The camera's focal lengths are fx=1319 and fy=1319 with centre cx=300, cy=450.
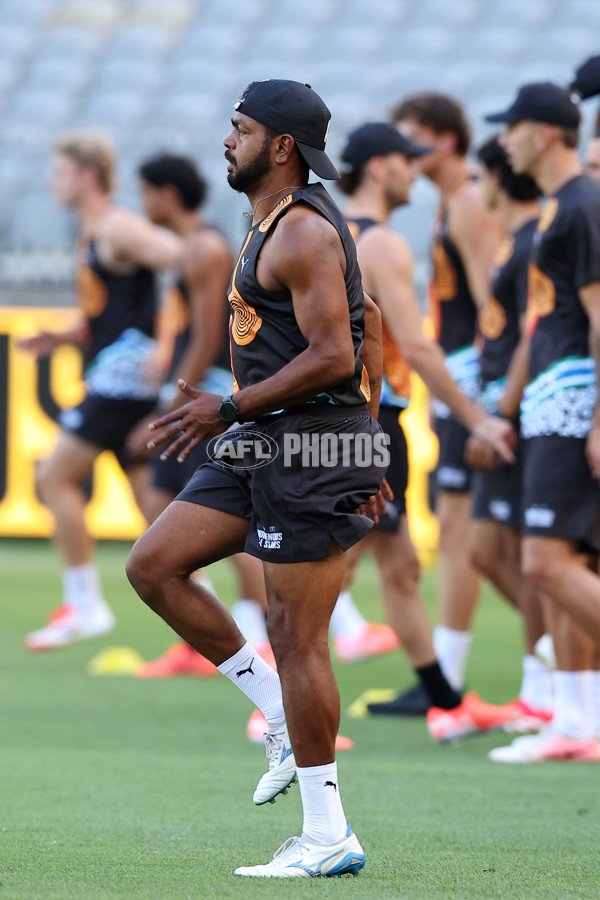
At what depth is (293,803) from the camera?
14.7 feet

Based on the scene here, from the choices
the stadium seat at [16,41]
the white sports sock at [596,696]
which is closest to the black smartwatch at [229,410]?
the white sports sock at [596,696]

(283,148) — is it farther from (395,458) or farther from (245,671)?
(395,458)

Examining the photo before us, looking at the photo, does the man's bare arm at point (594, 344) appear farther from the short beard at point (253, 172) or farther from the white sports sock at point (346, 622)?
the white sports sock at point (346, 622)

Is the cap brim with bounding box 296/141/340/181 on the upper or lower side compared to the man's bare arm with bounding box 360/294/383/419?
upper

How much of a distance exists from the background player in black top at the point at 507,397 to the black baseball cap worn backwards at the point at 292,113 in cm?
236

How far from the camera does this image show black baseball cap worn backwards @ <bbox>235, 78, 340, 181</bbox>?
3.52m

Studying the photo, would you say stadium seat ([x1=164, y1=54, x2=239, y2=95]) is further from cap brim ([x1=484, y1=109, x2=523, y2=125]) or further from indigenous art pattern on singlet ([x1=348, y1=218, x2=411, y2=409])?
cap brim ([x1=484, y1=109, x2=523, y2=125])

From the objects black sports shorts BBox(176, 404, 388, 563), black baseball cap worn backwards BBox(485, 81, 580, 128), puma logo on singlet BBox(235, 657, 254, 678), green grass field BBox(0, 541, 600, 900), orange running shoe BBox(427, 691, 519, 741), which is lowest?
green grass field BBox(0, 541, 600, 900)

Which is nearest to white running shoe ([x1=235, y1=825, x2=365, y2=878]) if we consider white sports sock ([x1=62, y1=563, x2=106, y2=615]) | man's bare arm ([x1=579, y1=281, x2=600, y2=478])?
man's bare arm ([x1=579, y1=281, x2=600, y2=478])

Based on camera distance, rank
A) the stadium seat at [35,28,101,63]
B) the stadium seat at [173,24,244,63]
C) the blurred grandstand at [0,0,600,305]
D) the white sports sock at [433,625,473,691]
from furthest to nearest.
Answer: the stadium seat at [35,28,101,63] → the stadium seat at [173,24,244,63] → the blurred grandstand at [0,0,600,305] → the white sports sock at [433,625,473,691]

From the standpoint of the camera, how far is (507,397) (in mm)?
5898

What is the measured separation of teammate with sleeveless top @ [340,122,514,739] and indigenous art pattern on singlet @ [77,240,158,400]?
2.70 meters

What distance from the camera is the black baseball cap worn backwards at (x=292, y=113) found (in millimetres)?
3518

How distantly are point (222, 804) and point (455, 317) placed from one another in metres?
3.36
